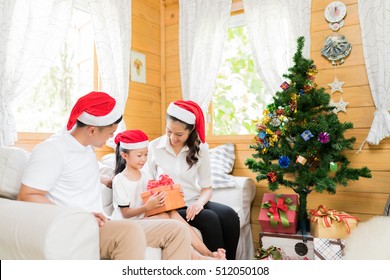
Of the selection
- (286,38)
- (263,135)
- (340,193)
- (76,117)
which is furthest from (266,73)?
(76,117)

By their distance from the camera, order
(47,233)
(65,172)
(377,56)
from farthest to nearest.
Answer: (377,56) < (65,172) < (47,233)

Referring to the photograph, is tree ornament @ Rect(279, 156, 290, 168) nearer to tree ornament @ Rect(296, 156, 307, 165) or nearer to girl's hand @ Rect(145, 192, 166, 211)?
tree ornament @ Rect(296, 156, 307, 165)

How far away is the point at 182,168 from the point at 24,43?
1.24 metres

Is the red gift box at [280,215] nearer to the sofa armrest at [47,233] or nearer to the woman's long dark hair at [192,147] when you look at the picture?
the woman's long dark hair at [192,147]

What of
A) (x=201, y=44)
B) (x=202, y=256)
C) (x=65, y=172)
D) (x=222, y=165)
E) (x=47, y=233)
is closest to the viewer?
(x=47, y=233)

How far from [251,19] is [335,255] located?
190 centimetres

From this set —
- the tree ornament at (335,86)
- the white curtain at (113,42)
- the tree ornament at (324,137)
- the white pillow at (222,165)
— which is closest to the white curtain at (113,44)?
the white curtain at (113,42)

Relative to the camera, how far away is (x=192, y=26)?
3.32 metres

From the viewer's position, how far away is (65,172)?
1.55 m

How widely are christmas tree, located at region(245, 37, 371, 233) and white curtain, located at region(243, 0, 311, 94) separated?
1.33 feet

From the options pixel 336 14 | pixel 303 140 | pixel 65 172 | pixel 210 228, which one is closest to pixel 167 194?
pixel 210 228

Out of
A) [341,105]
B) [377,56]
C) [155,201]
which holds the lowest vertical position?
[155,201]

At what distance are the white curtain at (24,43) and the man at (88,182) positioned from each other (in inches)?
30.0

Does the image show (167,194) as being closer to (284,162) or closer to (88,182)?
(88,182)
